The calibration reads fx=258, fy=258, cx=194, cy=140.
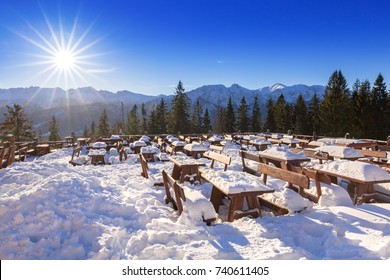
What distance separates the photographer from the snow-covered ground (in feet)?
11.6

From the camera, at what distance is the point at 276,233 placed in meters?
4.07

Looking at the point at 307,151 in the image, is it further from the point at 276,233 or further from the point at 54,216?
the point at 54,216

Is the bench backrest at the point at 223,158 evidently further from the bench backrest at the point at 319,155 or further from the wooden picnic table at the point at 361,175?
the bench backrest at the point at 319,155

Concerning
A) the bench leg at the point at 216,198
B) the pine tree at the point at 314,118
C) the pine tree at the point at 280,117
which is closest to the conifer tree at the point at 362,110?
the pine tree at the point at 314,118

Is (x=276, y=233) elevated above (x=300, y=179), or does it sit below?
below

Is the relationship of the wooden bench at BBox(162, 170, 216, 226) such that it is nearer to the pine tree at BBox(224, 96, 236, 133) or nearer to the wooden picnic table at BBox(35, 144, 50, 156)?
the wooden picnic table at BBox(35, 144, 50, 156)

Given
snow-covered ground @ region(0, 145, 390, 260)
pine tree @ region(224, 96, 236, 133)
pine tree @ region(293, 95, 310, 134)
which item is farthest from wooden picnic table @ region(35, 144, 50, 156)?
pine tree @ region(293, 95, 310, 134)

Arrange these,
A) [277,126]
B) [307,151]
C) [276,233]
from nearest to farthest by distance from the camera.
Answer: [276,233], [307,151], [277,126]

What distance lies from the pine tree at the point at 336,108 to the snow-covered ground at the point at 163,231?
3480 cm

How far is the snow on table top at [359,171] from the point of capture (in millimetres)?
5461

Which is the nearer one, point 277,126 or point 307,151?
point 307,151
